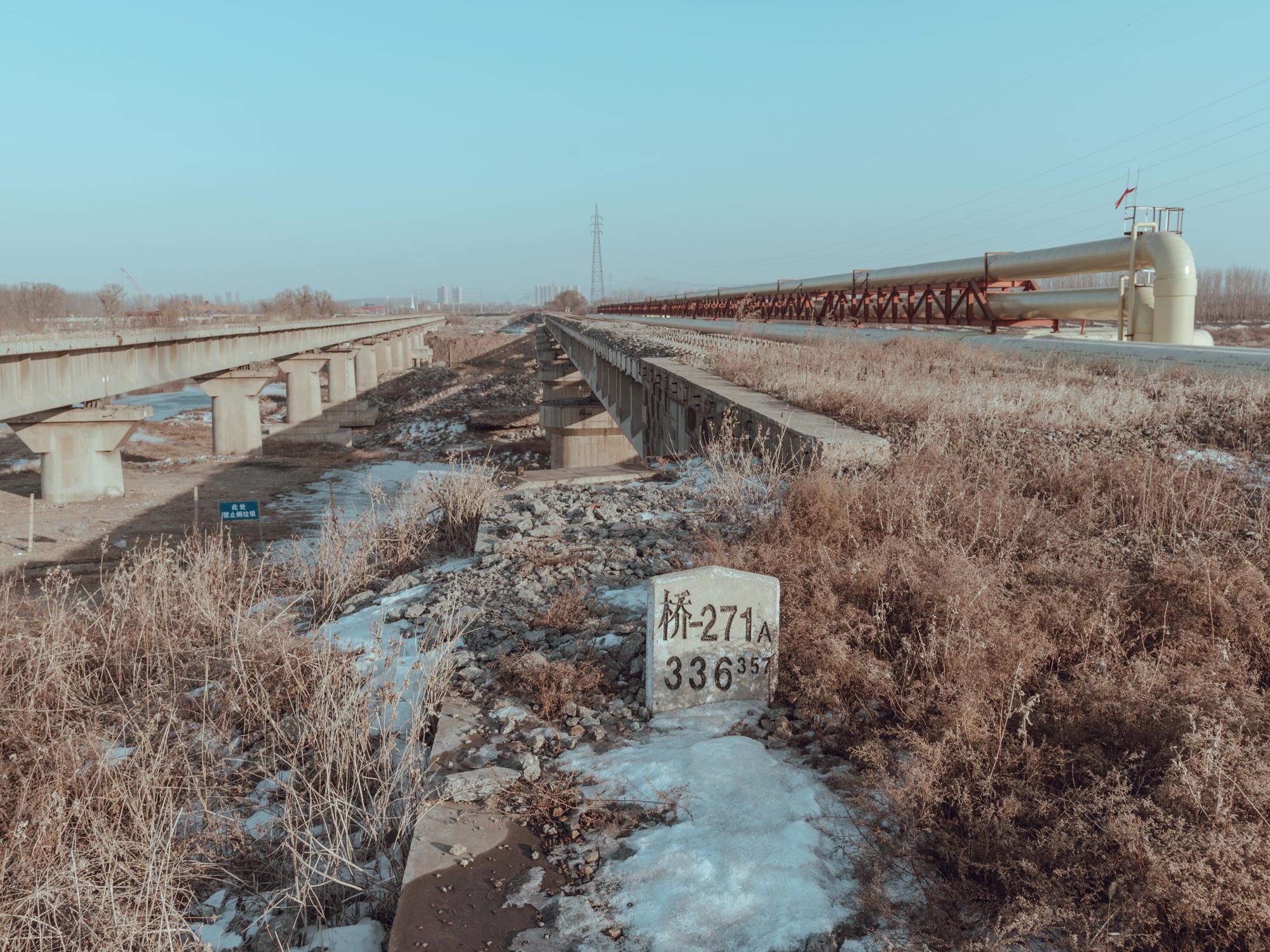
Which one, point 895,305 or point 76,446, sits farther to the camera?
point 895,305

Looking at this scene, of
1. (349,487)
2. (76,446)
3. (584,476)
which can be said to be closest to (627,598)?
(584,476)

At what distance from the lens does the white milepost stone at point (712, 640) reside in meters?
4.34

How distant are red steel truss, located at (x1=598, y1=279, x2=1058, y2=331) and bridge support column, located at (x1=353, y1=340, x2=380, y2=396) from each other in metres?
31.0

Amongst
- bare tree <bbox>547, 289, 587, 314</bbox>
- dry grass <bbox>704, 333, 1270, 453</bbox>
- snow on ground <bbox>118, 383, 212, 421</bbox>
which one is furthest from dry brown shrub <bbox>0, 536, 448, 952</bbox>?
bare tree <bbox>547, 289, 587, 314</bbox>

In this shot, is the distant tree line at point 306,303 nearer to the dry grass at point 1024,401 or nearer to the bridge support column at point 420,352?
the bridge support column at point 420,352

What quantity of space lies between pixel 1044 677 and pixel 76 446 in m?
24.5

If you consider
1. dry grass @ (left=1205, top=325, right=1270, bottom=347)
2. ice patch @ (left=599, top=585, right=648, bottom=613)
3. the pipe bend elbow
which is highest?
the pipe bend elbow

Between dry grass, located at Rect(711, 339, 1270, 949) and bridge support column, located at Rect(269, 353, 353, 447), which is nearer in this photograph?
dry grass, located at Rect(711, 339, 1270, 949)

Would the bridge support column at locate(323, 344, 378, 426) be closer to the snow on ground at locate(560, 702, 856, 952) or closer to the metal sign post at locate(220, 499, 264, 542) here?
the metal sign post at locate(220, 499, 264, 542)

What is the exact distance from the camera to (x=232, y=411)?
107 ft

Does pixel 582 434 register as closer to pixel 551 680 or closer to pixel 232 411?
pixel 232 411

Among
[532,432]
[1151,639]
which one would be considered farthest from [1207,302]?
[1151,639]

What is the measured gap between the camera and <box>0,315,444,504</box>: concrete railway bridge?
66.6 feet

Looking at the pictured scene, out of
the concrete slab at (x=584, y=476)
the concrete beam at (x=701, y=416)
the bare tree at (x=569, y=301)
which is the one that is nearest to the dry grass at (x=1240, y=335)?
the concrete beam at (x=701, y=416)
